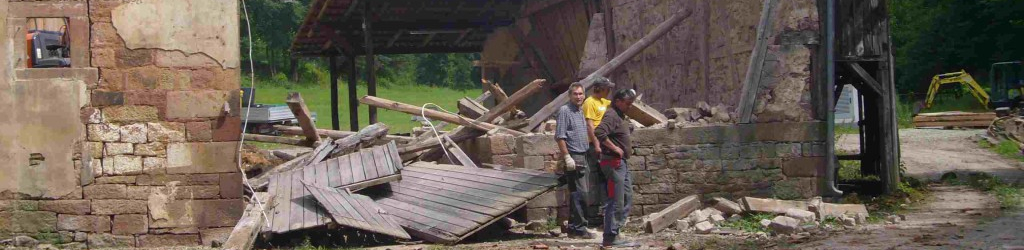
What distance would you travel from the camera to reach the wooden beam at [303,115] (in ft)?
A: 41.7

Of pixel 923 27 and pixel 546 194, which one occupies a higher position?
pixel 923 27

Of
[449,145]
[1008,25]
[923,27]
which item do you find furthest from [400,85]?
[449,145]

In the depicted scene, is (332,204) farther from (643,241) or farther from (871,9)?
(871,9)

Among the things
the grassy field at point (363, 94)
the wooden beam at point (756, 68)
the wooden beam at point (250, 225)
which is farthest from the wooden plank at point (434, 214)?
the grassy field at point (363, 94)

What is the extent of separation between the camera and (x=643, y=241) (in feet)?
34.1

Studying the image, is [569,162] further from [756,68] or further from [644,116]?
[756,68]

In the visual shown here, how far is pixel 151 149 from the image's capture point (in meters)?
10.4

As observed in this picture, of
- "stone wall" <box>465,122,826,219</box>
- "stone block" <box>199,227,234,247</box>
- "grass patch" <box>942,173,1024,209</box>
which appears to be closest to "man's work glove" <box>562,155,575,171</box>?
"stone wall" <box>465,122,826,219</box>

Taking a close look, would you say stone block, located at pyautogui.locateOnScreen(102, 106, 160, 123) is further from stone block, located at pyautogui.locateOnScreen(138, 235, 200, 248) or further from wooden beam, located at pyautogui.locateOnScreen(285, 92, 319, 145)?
wooden beam, located at pyautogui.locateOnScreen(285, 92, 319, 145)

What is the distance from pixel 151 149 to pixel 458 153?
3738 millimetres

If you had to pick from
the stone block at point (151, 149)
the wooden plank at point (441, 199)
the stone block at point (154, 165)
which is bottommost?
the wooden plank at point (441, 199)

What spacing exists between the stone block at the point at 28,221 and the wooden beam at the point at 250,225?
163cm

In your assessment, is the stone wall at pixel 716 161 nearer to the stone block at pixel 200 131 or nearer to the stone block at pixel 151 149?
the stone block at pixel 200 131

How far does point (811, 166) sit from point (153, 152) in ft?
21.3
